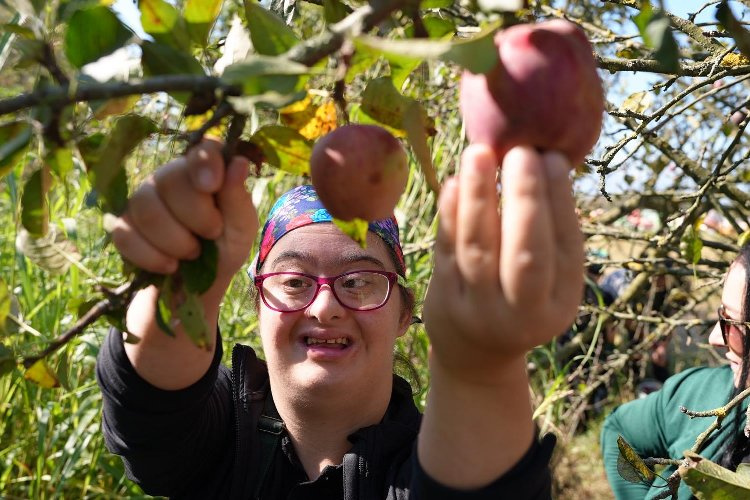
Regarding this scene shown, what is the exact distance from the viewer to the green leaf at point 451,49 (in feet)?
1.49

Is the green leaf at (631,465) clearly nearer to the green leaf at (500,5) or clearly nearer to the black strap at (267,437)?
the black strap at (267,437)

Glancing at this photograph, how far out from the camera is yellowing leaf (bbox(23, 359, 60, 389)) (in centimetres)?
69

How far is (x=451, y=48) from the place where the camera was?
458 mm

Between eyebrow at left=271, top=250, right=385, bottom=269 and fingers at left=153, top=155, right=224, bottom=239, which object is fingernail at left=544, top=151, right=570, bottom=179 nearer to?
fingers at left=153, top=155, right=224, bottom=239

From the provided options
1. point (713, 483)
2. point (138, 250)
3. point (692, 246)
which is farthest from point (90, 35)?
point (692, 246)

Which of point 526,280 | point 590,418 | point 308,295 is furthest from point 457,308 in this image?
point 590,418

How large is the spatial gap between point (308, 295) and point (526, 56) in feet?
2.55

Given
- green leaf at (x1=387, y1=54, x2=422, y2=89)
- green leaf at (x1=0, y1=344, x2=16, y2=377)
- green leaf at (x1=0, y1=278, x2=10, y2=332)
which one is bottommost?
green leaf at (x1=0, y1=344, x2=16, y2=377)

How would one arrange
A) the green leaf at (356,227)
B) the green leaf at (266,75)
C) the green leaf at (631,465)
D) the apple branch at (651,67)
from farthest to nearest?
the apple branch at (651,67), the green leaf at (631,465), the green leaf at (356,227), the green leaf at (266,75)

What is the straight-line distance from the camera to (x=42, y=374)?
696 millimetres

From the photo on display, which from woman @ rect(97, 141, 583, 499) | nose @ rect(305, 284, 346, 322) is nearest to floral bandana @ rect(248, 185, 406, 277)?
woman @ rect(97, 141, 583, 499)

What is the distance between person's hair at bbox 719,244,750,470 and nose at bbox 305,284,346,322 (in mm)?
799

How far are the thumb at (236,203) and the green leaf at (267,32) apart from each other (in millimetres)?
84

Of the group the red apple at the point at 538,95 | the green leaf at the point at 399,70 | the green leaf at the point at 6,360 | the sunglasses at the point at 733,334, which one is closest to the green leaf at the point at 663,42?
the red apple at the point at 538,95
